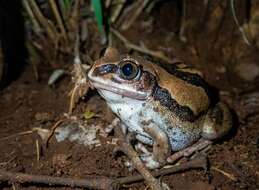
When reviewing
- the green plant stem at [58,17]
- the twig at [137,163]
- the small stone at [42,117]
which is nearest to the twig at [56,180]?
the twig at [137,163]

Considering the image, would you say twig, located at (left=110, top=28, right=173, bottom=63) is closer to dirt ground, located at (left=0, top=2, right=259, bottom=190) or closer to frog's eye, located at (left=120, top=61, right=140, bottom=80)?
dirt ground, located at (left=0, top=2, right=259, bottom=190)

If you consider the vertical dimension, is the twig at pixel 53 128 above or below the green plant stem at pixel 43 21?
below

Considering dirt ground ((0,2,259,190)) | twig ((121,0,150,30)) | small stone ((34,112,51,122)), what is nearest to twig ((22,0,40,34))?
dirt ground ((0,2,259,190))

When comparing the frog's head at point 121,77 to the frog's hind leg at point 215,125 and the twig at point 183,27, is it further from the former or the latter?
the twig at point 183,27

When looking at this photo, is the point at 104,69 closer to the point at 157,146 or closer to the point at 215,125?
the point at 157,146

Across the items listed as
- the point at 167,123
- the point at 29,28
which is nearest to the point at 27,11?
the point at 29,28

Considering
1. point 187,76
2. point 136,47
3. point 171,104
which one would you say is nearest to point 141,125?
point 171,104
